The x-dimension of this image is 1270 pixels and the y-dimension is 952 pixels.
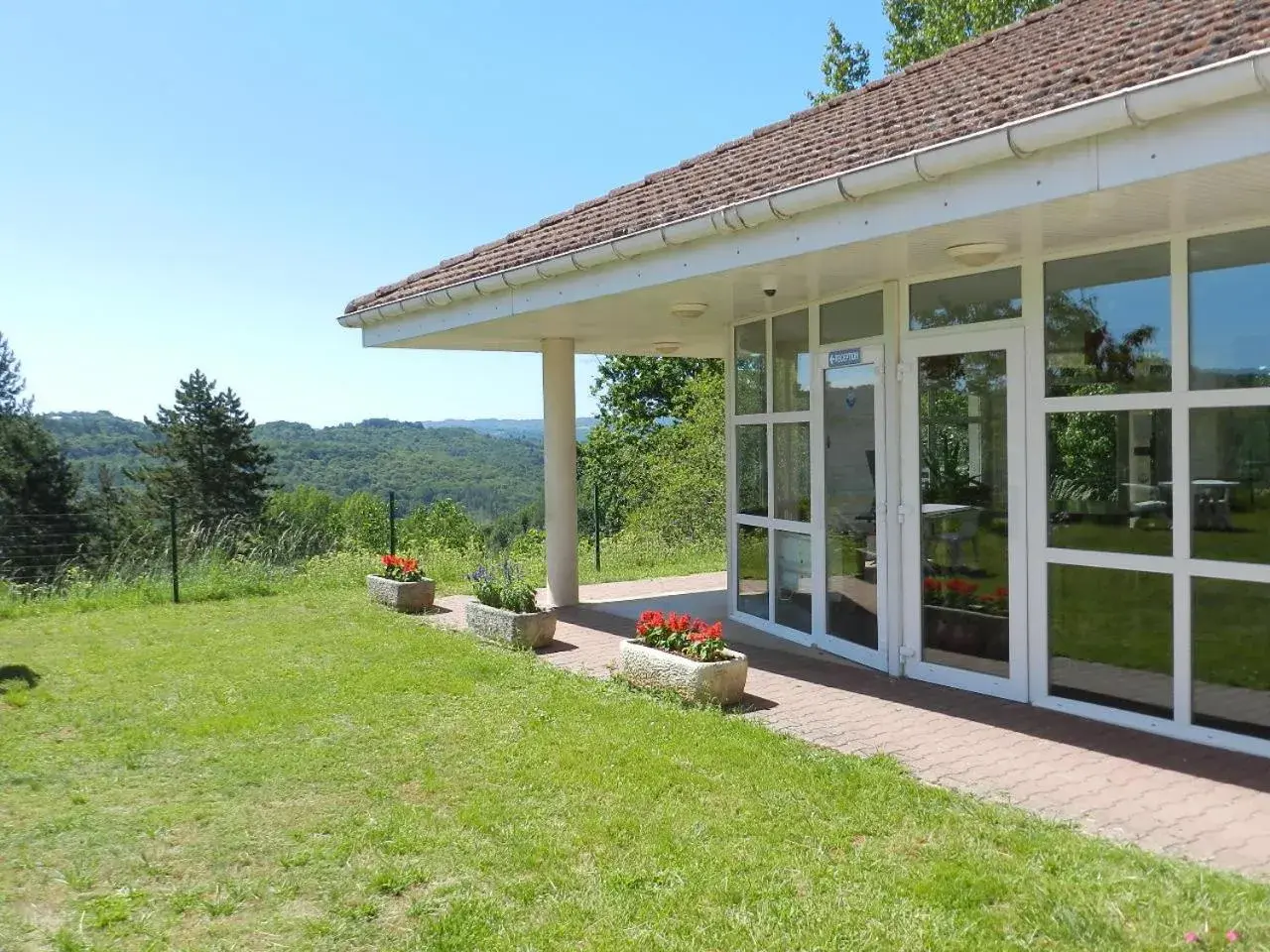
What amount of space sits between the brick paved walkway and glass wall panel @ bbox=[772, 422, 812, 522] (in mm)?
1249

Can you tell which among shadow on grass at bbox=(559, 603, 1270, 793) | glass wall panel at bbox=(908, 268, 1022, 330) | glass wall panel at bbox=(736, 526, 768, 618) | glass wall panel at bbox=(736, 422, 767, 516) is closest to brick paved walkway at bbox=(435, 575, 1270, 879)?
Answer: shadow on grass at bbox=(559, 603, 1270, 793)

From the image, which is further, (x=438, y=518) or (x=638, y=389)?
(x=438, y=518)

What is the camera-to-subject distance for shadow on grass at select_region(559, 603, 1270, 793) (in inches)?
189

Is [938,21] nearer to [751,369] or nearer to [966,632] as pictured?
[751,369]

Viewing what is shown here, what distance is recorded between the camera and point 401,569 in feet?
35.9

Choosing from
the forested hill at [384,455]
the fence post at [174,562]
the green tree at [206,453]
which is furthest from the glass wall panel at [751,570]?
the green tree at [206,453]

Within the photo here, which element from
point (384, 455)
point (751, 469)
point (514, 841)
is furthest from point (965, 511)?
point (384, 455)

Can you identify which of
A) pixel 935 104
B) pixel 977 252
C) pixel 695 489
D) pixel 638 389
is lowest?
pixel 695 489

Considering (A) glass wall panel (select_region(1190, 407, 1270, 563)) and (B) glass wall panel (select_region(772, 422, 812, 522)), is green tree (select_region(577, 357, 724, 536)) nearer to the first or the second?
(B) glass wall panel (select_region(772, 422, 812, 522))

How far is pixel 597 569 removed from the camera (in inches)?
579

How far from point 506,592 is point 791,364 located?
3.34 m

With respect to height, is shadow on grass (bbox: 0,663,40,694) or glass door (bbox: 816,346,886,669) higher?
glass door (bbox: 816,346,886,669)

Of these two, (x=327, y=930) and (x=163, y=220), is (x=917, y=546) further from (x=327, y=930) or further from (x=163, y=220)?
(x=163, y=220)

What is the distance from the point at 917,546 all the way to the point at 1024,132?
127 inches
